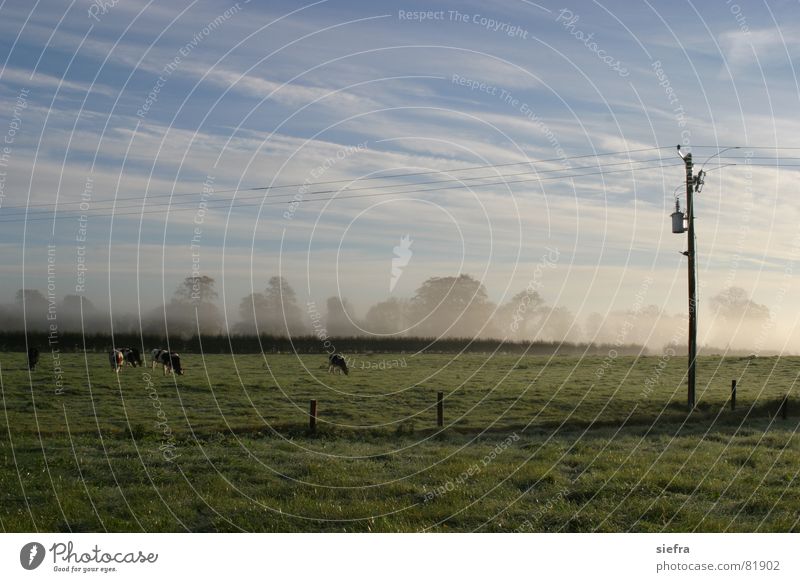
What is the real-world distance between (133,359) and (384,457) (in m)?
33.6

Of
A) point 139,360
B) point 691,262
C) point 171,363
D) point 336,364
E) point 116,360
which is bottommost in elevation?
point 336,364

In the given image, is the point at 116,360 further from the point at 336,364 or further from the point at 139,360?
the point at 336,364

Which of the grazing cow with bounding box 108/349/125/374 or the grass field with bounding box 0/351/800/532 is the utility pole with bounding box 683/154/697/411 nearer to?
the grass field with bounding box 0/351/800/532

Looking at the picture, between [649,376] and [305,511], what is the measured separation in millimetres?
42445

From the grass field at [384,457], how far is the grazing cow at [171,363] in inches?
41.7

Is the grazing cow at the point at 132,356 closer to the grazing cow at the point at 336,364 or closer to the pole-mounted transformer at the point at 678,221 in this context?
the grazing cow at the point at 336,364

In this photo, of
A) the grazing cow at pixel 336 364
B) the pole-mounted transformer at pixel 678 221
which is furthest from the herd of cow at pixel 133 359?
the pole-mounted transformer at pixel 678 221

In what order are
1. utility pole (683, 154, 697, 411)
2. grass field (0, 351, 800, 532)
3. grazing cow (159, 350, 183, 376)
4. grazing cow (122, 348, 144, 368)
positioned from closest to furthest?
grass field (0, 351, 800, 532) → utility pole (683, 154, 697, 411) → grazing cow (159, 350, 183, 376) → grazing cow (122, 348, 144, 368)

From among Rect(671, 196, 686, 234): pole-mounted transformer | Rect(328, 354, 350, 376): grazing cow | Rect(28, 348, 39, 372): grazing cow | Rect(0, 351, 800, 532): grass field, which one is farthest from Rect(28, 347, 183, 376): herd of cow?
Rect(671, 196, 686, 234): pole-mounted transformer

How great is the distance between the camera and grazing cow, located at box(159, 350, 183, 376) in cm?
4575

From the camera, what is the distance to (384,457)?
20.8 meters
